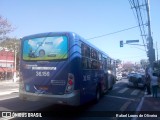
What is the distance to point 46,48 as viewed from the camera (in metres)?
9.70

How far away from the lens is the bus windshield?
9.45 metres

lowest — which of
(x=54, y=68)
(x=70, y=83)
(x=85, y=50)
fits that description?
(x=70, y=83)

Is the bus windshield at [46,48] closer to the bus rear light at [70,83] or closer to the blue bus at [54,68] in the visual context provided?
the blue bus at [54,68]

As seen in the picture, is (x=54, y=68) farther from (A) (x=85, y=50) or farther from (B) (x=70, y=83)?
(A) (x=85, y=50)

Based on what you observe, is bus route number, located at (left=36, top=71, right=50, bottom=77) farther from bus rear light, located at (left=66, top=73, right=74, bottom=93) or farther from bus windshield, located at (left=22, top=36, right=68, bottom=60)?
bus rear light, located at (left=66, top=73, right=74, bottom=93)

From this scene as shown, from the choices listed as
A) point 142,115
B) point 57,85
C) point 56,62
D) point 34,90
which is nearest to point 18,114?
point 34,90

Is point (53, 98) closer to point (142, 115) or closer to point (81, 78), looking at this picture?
point (81, 78)

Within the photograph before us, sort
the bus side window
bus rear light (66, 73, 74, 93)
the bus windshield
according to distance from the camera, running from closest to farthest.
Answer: bus rear light (66, 73, 74, 93) → the bus windshield → the bus side window

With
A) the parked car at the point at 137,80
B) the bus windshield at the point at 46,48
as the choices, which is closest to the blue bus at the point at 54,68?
the bus windshield at the point at 46,48

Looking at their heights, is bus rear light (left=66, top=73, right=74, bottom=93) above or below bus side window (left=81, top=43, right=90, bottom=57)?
below

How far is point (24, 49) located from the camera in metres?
10.4

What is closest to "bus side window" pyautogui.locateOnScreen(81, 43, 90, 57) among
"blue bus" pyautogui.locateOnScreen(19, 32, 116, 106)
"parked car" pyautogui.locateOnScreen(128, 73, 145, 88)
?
"blue bus" pyautogui.locateOnScreen(19, 32, 116, 106)

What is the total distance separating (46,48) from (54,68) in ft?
3.02

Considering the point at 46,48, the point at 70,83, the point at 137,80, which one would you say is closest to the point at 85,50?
the point at 46,48
